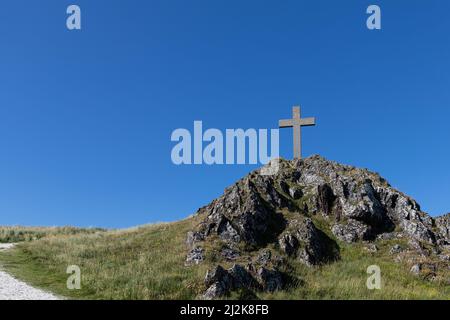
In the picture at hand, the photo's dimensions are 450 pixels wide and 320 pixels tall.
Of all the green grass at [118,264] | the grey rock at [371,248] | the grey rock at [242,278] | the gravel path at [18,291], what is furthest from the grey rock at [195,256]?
the grey rock at [371,248]

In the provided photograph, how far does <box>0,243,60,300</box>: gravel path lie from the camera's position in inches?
829

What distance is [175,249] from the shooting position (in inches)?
1277

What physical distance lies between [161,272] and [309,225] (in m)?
11.8

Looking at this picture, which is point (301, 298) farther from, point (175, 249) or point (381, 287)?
point (175, 249)

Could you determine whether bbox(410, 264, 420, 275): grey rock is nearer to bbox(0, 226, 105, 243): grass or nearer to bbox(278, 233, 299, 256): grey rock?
bbox(278, 233, 299, 256): grey rock

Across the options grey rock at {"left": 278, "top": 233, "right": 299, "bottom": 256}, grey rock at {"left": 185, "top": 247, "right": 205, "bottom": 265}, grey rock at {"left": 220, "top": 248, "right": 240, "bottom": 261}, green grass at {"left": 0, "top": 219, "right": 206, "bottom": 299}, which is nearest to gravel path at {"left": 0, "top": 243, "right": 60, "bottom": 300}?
green grass at {"left": 0, "top": 219, "right": 206, "bottom": 299}

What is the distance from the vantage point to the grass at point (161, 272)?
23266 mm

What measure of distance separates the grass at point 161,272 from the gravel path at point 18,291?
0.88 m

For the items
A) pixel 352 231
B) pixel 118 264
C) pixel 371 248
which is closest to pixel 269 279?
pixel 118 264

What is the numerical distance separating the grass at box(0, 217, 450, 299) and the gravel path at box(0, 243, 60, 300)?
2.90ft

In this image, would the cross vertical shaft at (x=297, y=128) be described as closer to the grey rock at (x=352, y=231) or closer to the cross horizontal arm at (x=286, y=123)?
the cross horizontal arm at (x=286, y=123)

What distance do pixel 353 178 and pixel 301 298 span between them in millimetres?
17366

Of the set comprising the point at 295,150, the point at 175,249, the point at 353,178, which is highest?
the point at 295,150
